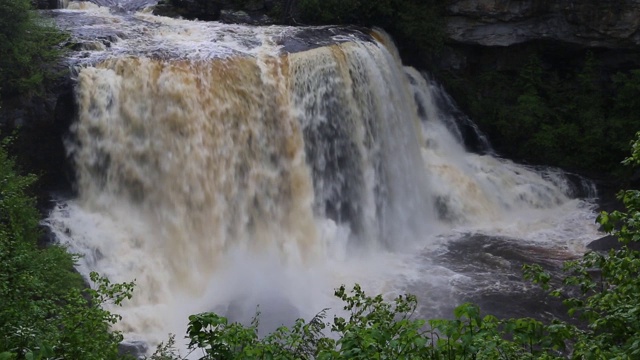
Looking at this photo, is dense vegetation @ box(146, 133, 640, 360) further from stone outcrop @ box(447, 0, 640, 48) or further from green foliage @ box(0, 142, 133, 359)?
stone outcrop @ box(447, 0, 640, 48)

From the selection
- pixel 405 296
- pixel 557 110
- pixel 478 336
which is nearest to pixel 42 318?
pixel 478 336

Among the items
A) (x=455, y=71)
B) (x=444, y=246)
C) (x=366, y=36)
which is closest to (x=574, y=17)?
(x=455, y=71)

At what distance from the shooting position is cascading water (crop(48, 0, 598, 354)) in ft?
40.2

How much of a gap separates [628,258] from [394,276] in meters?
7.75

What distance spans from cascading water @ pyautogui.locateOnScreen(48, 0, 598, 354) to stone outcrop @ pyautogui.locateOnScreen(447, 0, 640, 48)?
378 centimetres

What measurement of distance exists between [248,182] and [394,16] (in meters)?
7.20

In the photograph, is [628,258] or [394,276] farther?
[394,276]

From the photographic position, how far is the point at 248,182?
13.6 metres

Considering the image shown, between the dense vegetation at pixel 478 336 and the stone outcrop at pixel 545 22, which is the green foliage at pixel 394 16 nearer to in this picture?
the stone outcrop at pixel 545 22

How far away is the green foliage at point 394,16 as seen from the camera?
59.4 feet

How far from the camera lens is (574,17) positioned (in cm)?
Result: 1848

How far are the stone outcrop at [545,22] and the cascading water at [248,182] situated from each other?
12.4 feet

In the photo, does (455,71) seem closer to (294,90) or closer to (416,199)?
(416,199)

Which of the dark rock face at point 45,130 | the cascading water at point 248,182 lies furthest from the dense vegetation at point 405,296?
the cascading water at point 248,182
